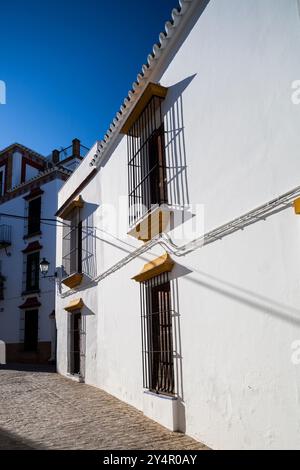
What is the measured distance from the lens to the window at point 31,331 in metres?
16.8

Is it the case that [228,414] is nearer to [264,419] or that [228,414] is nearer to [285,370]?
[264,419]

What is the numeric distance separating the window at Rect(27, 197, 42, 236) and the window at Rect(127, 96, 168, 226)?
11.9 metres

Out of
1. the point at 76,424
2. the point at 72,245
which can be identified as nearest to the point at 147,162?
the point at 76,424

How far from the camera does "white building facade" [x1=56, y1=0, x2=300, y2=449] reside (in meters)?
3.40

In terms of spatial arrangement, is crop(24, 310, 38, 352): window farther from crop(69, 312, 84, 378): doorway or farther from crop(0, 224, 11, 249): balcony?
crop(69, 312, 84, 378): doorway

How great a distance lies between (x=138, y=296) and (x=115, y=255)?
1470 millimetres

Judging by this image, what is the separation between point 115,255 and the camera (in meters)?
7.58

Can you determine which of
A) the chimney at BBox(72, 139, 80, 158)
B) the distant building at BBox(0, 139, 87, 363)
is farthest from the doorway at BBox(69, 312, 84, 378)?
the chimney at BBox(72, 139, 80, 158)

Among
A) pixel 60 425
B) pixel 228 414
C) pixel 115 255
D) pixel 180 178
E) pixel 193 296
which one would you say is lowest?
pixel 60 425

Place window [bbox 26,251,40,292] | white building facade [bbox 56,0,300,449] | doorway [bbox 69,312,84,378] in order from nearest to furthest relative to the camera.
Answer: white building facade [bbox 56,0,300,449] → doorway [bbox 69,312,84,378] → window [bbox 26,251,40,292]

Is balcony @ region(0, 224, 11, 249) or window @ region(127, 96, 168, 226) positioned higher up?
balcony @ region(0, 224, 11, 249)

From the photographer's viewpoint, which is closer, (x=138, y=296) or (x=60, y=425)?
(x=60, y=425)
